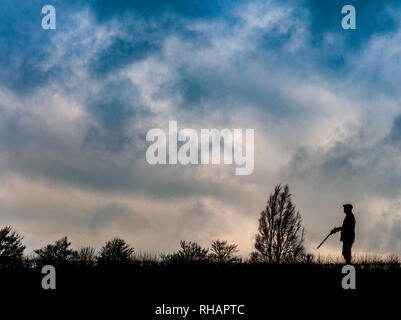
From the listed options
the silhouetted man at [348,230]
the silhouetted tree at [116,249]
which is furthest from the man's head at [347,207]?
the silhouetted tree at [116,249]

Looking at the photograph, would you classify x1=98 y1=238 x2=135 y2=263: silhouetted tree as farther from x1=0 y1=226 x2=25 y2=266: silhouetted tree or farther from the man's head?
the man's head

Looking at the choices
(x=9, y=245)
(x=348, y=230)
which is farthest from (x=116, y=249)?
(x=348, y=230)

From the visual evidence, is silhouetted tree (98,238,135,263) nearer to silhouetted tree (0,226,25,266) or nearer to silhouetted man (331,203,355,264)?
silhouetted tree (0,226,25,266)

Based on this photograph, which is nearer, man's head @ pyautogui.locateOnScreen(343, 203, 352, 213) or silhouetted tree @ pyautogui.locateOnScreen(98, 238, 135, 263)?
man's head @ pyautogui.locateOnScreen(343, 203, 352, 213)

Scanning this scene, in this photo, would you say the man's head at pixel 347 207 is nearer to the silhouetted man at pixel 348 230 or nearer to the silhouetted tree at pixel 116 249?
the silhouetted man at pixel 348 230

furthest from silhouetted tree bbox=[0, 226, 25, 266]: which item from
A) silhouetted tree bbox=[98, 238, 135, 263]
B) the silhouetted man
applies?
the silhouetted man

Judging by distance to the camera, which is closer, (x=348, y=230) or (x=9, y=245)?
(x=348, y=230)

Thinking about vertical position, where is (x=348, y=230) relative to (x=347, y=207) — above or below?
below

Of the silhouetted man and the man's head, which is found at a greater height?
the man's head

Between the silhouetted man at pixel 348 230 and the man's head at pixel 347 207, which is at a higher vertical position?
the man's head at pixel 347 207

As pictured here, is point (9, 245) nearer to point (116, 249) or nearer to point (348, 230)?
point (116, 249)

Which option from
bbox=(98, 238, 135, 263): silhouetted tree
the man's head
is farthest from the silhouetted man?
bbox=(98, 238, 135, 263): silhouetted tree

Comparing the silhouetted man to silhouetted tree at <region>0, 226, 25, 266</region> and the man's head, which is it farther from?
silhouetted tree at <region>0, 226, 25, 266</region>
